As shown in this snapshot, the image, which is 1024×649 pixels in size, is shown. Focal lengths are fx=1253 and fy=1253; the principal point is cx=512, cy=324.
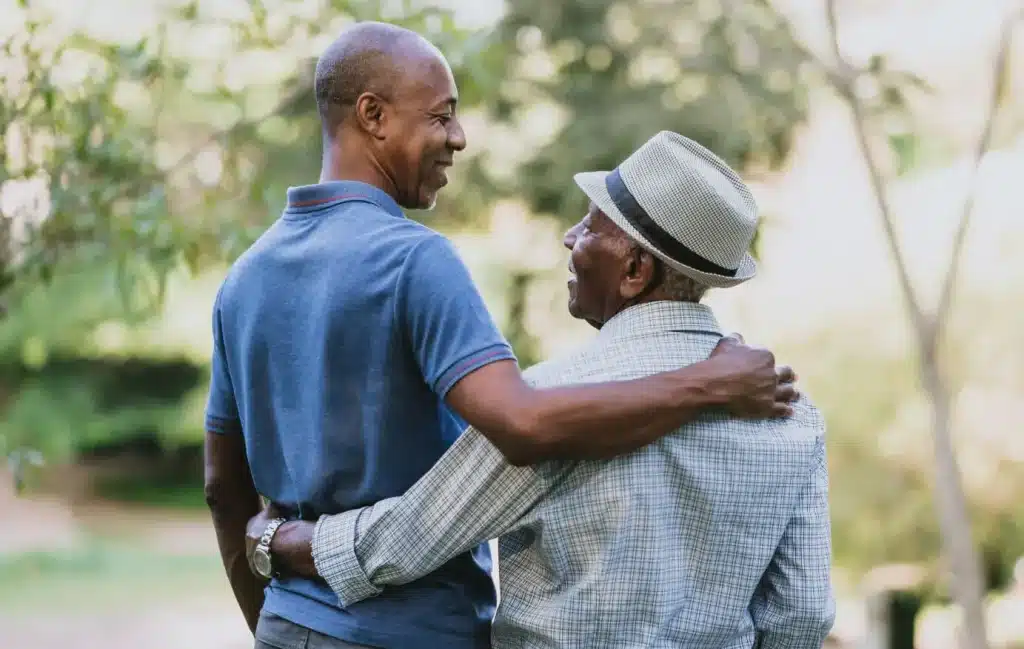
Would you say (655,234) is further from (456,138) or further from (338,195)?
(338,195)

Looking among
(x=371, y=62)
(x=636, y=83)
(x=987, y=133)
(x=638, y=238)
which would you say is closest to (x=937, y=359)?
(x=987, y=133)

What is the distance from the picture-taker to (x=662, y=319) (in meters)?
1.97

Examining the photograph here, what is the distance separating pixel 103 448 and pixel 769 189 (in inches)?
456

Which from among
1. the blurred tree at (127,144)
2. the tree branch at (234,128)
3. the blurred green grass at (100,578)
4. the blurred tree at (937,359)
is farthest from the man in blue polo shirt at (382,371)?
the blurred green grass at (100,578)

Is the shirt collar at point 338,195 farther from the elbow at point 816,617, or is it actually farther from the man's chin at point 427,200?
the elbow at point 816,617

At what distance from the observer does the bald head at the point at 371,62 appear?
2070 mm

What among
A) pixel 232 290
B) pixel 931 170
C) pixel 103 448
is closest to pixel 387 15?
pixel 232 290

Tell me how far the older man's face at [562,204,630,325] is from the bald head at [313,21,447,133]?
0.38 m

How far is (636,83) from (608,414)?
7735 mm

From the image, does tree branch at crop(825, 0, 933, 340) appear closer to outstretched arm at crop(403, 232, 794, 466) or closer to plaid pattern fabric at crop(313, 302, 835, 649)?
plaid pattern fabric at crop(313, 302, 835, 649)

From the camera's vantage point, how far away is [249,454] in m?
2.12

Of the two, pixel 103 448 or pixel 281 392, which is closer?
pixel 281 392

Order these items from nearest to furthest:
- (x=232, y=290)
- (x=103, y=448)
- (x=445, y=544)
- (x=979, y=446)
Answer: (x=445, y=544) < (x=232, y=290) < (x=979, y=446) < (x=103, y=448)

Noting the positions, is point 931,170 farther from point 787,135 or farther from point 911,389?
point 911,389
